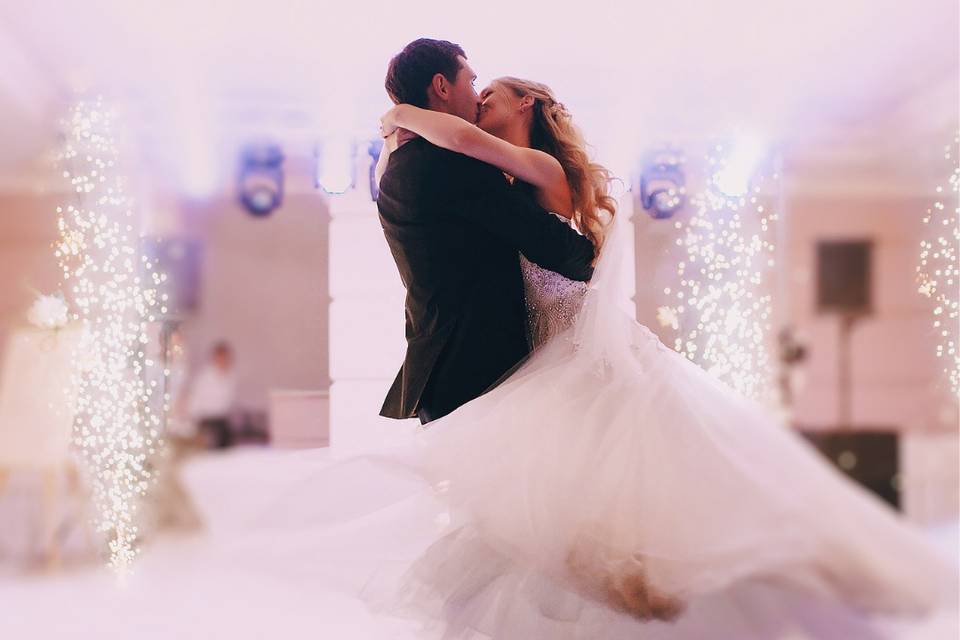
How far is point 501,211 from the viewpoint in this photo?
144 centimetres

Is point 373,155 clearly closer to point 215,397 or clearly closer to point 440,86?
point 440,86

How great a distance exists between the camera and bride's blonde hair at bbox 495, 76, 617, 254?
5.39 ft

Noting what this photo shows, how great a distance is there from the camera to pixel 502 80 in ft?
5.62

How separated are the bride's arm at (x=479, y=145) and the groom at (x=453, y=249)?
0.03 metres

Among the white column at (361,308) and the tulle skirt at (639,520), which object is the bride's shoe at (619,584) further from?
the white column at (361,308)

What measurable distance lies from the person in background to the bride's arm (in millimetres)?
1967

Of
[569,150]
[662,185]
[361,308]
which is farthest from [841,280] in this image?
[361,308]

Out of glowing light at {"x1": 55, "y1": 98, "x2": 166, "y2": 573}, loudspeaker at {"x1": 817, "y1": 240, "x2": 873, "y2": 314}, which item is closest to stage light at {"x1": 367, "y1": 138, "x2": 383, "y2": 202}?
glowing light at {"x1": 55, "y1": 98, "x2": 166, "y2": 573}

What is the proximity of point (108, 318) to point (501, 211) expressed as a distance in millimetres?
2043

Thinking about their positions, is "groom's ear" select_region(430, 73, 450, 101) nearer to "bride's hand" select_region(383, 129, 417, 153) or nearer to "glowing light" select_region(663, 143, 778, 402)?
"bride's hand" select_region(383, 129, 417, 153)

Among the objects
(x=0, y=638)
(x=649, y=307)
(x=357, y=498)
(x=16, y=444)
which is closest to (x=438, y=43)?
(x=357, y=498)

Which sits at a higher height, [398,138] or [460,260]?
[398,138]

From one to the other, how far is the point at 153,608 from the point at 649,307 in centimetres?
190

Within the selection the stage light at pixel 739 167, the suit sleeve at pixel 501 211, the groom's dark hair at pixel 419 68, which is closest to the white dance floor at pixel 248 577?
the suit sleeve at pixel 501 211
